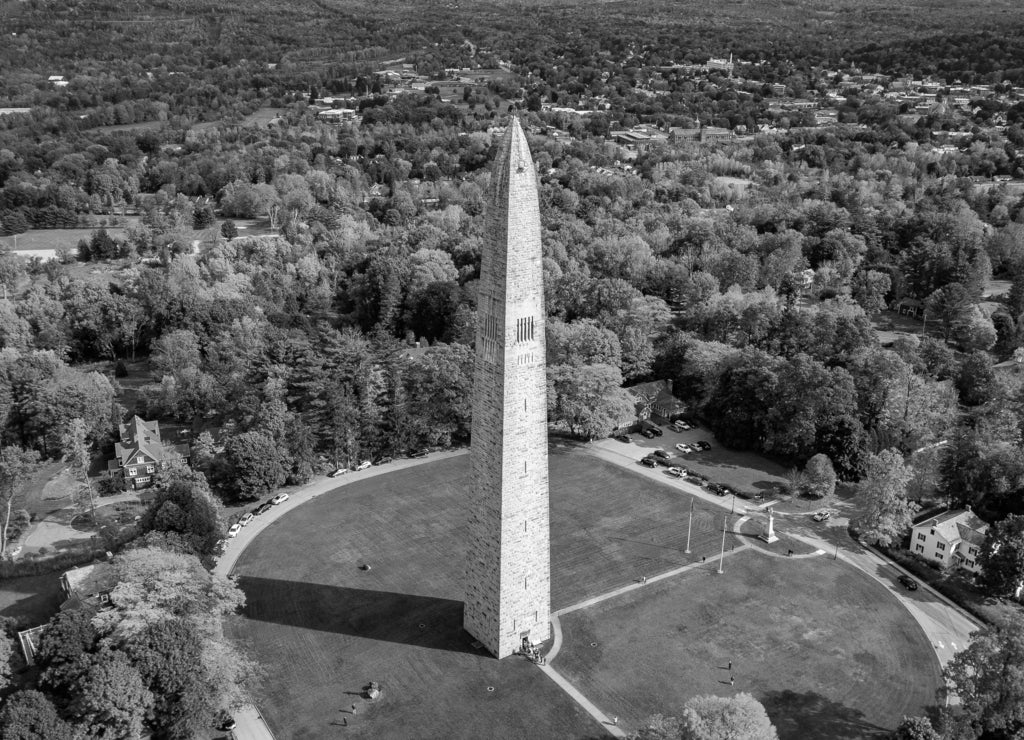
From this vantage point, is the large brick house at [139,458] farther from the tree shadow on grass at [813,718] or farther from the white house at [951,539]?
the white house at [951,539]

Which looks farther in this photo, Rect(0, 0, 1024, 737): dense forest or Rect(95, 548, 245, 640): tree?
Rect(0, 0, 1024, 737): dense forest

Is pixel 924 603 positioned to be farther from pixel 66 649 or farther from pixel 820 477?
pixel 66 649

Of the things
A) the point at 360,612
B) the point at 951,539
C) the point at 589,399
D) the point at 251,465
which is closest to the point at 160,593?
the point at 360,612

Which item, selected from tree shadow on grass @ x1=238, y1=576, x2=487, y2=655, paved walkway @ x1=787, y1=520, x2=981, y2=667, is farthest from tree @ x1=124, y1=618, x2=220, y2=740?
paved walkway @ x1=787, y1=520, x2=981, y2=667

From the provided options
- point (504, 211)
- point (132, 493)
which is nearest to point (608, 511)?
point (504, 211)

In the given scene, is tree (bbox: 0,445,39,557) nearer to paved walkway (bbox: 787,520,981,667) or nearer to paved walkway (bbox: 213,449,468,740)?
paved walkway (bbox: 213,449,468,740)

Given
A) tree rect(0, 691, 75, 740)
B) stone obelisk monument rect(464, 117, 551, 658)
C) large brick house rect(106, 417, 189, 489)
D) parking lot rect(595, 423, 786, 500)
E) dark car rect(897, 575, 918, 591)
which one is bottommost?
dark car rect(897, 575, 918, 591)
